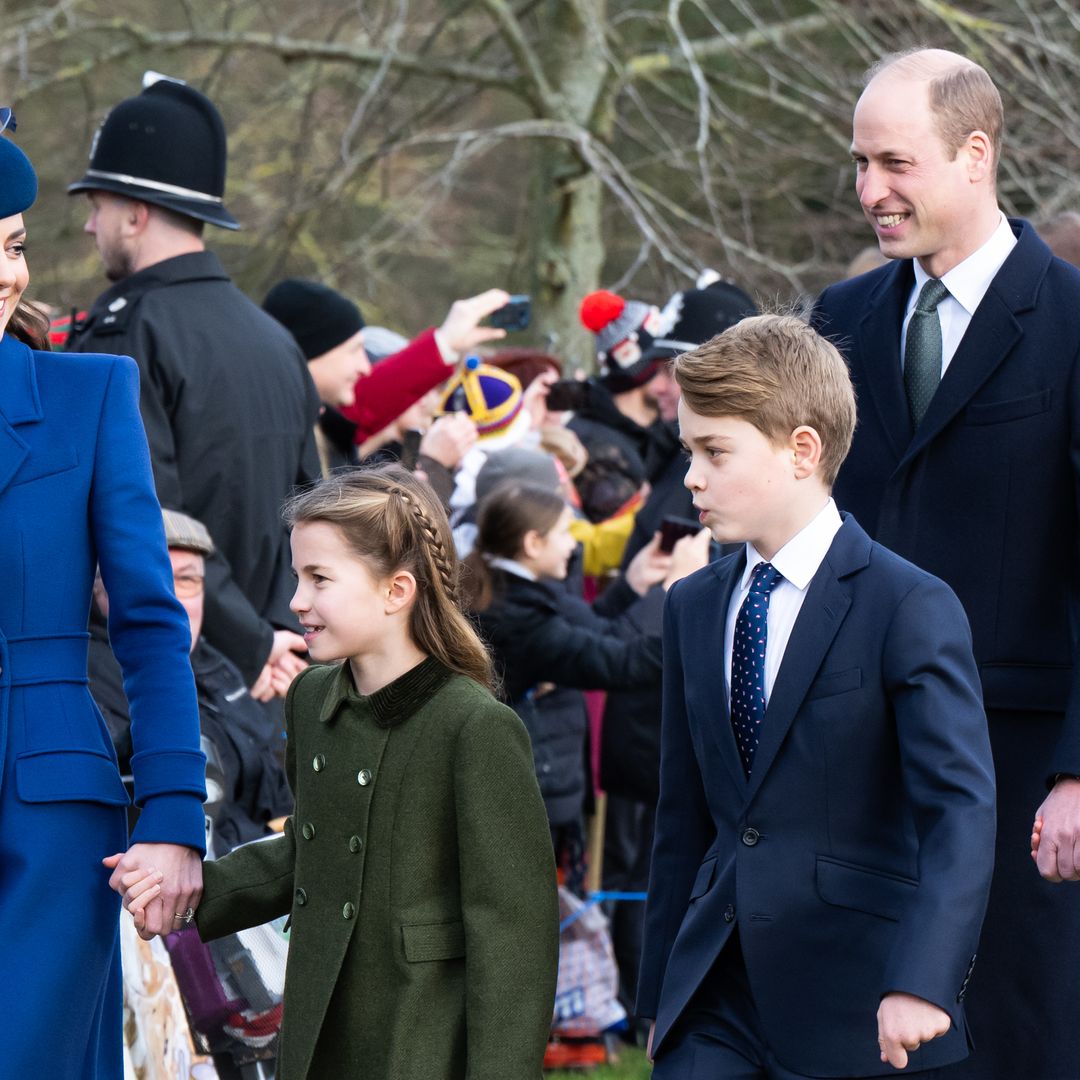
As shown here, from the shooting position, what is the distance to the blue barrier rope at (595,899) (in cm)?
604

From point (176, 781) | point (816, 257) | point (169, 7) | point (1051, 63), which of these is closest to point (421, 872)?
point (176, 781)

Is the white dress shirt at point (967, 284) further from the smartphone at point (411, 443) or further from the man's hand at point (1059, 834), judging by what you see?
the smartphone at point (411, 443)

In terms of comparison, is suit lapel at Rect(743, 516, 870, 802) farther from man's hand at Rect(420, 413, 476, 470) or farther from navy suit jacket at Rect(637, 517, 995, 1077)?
man's hand at Rect(420, 413, 476, 470)

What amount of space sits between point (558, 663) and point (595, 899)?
107 cm

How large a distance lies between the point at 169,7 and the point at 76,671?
42.0 feet

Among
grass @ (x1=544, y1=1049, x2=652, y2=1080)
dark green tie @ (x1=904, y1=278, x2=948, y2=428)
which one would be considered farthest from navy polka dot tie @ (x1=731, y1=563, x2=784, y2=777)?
grass @ (x1=544, y1=1049, x2=652, y2=1080)

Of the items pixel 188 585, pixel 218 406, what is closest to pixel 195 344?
pixel 218 406

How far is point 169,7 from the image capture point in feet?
49.2

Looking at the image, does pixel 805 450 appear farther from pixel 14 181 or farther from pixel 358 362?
pixel 358 362

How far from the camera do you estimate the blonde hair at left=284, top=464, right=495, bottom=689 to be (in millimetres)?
3385

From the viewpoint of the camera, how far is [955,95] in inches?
145

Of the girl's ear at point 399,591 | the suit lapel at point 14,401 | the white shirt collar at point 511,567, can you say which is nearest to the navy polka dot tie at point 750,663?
the girl's ear at point 399,591

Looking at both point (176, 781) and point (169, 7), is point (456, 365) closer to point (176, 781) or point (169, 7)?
point (176, 781)

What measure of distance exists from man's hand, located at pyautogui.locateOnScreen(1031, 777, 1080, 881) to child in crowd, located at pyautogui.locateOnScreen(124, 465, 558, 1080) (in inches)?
32.1
